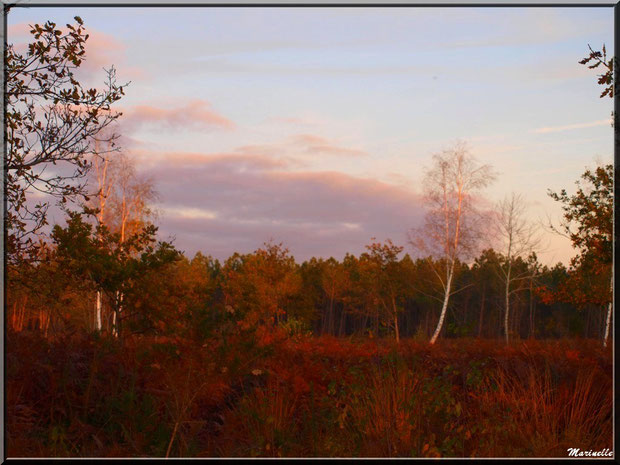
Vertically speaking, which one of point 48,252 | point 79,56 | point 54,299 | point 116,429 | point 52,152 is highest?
point 79,56

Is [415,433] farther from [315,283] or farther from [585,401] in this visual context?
[315,283]

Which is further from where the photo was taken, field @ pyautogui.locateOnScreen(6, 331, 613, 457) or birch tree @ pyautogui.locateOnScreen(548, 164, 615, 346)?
birch tree @ pyautogui.locateOnScreen(548, 164, 615, 346)

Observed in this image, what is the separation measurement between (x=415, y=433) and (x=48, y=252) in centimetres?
501

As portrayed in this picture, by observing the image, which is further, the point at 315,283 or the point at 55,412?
the point at 315,283

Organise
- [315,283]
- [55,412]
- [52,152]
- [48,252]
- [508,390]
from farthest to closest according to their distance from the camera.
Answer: [315,283] → [48,252] → [508,390] → [52,152] → [55,412]

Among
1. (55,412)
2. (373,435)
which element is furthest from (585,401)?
(55,412)

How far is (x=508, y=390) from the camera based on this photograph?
288 inches

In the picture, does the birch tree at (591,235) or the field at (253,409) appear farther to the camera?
the birch tree at (591,235)

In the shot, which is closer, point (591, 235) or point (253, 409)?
point (253, 409)

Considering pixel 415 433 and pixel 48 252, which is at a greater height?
pixel 48 252

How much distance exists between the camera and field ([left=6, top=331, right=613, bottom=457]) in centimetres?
593

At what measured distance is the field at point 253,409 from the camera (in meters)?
5.93

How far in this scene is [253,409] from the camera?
6.46 m

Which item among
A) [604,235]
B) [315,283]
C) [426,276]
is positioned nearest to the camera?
[604,235]
